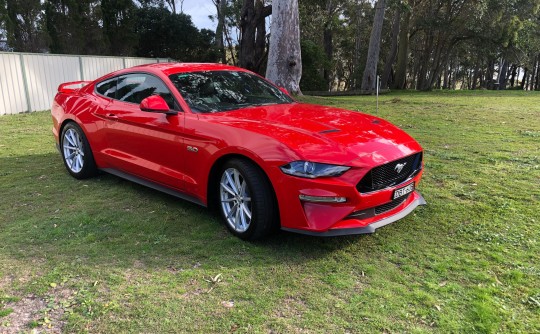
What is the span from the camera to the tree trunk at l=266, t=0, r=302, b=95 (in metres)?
13.0

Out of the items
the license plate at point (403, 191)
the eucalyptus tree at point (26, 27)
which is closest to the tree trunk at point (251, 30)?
the eucalyptus tree at point (26, 27)

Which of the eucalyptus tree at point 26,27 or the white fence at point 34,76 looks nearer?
the white fence at point 34,76

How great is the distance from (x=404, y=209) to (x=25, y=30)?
23.7m

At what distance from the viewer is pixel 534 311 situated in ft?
9.06

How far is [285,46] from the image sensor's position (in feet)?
43.3

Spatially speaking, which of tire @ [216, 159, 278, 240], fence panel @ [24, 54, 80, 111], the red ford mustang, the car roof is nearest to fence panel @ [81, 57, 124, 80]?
fence panel @ [24, 54, 80, 111]

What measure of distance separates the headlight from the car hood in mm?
41

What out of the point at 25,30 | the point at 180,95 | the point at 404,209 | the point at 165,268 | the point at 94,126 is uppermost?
the point at 25,30

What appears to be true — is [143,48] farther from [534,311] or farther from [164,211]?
[534,311]

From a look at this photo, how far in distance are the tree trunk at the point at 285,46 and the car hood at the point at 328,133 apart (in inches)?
359

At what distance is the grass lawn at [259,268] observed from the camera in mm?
2734

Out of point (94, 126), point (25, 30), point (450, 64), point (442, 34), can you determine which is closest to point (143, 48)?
point (25, 30)

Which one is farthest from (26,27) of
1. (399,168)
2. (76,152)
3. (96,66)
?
(399,168)

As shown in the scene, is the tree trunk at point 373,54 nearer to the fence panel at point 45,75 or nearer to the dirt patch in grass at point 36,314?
the fence panel at point 45,75
